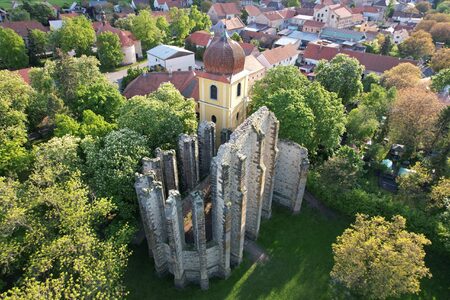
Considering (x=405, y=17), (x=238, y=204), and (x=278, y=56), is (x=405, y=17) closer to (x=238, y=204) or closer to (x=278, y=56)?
(x=278, y=56)

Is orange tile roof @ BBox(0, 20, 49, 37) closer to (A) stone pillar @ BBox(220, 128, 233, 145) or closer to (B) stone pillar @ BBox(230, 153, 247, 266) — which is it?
(A) stone pillar @ BBox(220, 128, 233, 145)

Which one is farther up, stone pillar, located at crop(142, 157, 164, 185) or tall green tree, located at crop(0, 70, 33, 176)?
stone pillar, located at crop(142, 157, 164, 185)

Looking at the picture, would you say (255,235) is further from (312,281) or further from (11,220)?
(11,220)

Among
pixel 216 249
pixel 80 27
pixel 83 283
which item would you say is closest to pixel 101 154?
pixel 83 283

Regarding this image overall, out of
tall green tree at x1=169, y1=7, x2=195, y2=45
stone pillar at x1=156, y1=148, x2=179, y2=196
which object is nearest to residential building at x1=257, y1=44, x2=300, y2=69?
tall green tree at x1=169, y1=7, x2=195, y2=45

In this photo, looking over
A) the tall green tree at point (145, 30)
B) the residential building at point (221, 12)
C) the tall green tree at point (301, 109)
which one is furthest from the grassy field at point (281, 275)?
the residential building at point (221, 12)

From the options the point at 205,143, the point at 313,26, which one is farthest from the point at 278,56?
the point at 205,143
